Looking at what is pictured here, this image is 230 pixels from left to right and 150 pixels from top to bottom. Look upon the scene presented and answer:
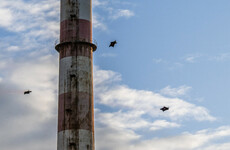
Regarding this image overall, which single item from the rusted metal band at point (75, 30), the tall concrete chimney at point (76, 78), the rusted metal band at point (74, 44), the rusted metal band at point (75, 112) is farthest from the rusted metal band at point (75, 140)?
the rusted metal band at point (75, 30)

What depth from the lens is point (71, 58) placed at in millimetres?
66438

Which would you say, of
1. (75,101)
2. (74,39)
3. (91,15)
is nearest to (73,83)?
(75,101)

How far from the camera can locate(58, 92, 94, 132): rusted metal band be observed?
208ft

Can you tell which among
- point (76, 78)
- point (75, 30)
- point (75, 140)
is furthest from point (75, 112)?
point (75, 30)

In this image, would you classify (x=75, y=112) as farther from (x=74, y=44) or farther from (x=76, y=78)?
(x=74, y=44)

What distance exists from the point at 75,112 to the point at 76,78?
17.7 ft

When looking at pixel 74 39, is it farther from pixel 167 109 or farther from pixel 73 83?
pixel 167 109

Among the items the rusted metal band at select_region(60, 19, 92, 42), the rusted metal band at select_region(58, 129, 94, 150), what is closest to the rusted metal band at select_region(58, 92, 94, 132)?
the rusted metal band at select_region(58, 129, 94, 150)

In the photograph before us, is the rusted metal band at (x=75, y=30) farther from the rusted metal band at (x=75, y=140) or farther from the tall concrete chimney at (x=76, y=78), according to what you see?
the rusted metal band at (x=75, y=140)

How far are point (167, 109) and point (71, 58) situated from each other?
17.4 m

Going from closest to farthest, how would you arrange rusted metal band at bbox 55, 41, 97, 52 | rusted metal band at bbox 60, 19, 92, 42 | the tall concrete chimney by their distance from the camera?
the tall concrete chimney, rusted metal band at bbox 55, 41, 97, 52, rusted metal band at bbox 60, 19, 92, 42

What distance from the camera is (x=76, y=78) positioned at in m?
65.3

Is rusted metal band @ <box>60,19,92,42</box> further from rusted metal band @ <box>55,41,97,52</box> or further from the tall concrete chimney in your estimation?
rusted metal band @ <box>55,41,97,52</box>

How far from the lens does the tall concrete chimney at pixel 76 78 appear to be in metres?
63.2
